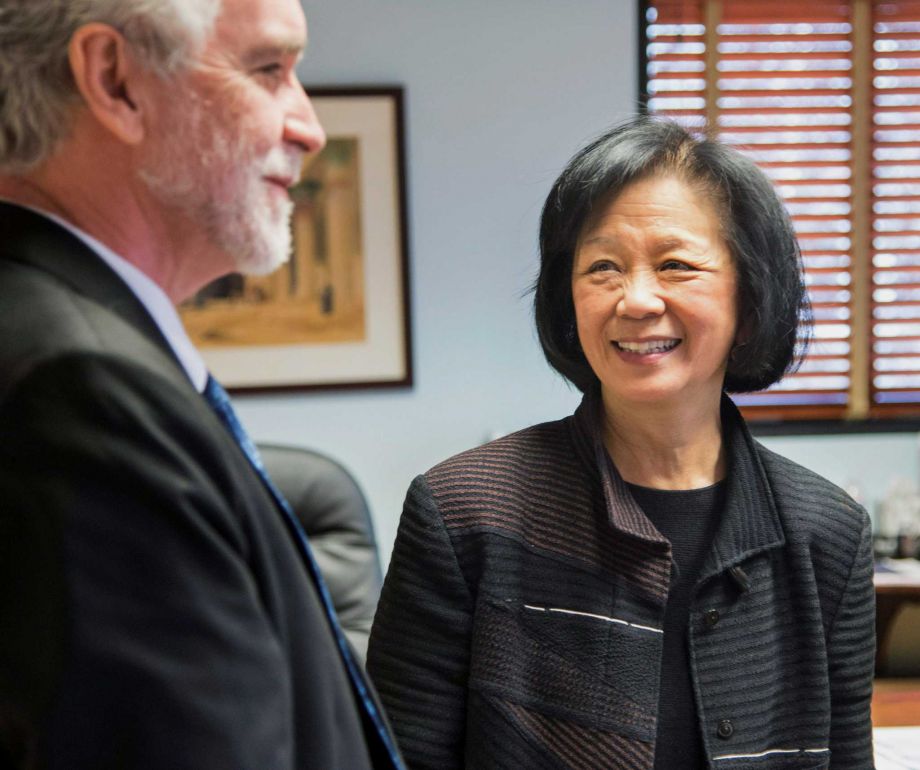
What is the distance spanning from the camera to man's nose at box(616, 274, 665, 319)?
1242mm

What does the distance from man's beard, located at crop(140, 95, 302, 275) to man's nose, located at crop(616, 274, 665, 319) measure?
1.75ft

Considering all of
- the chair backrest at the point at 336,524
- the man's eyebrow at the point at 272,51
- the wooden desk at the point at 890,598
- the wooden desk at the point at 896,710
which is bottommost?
the wooden desk at the point at 890,598

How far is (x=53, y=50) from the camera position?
2.39 feet

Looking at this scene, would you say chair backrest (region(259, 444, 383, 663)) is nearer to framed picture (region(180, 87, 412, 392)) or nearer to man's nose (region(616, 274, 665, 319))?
framed picture (region(180, 87, 412, 392))

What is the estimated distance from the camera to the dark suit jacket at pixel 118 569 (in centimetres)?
58

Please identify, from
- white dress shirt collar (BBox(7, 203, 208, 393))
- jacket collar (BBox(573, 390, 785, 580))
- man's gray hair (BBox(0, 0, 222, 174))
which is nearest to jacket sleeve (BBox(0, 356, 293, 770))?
white dress shirt collar (BBox(7, 203, 208, 393))

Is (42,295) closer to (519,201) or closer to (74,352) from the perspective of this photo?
(74,352)

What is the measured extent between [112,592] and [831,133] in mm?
3299

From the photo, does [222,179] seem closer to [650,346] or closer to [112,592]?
[112,592]

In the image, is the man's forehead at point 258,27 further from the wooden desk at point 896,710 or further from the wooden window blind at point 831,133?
the wooden window blind at point 831,133

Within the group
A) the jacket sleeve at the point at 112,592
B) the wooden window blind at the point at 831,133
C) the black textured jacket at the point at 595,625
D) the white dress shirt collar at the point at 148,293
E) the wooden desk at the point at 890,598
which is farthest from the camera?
the wooden window blind at the point at 831,133

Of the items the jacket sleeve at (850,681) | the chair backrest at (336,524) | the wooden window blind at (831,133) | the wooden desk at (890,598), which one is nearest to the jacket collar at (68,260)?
the jacket sleeve at (850,681)

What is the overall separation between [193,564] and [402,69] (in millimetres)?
2870

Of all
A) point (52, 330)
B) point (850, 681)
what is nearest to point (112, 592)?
point (52, 330)
